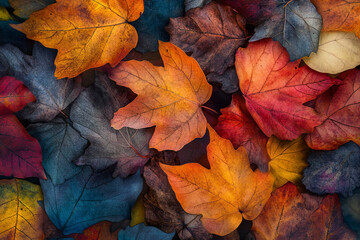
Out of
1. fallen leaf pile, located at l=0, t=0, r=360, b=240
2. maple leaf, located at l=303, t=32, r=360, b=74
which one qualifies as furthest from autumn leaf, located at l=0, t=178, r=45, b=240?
maple leaf, located at l=303, t=32, r=360, b=74

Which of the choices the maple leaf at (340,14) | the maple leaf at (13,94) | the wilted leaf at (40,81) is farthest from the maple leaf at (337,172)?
the maple leaf at (13,94)

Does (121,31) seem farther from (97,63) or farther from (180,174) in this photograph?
(180,174)

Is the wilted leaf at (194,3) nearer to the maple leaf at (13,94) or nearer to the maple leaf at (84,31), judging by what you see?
the maple leaf at (84,31)

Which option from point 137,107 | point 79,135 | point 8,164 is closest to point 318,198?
point 137,107

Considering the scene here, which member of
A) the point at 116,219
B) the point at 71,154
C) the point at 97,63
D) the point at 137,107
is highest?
the point at 97,63

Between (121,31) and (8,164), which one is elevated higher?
(121,31)
